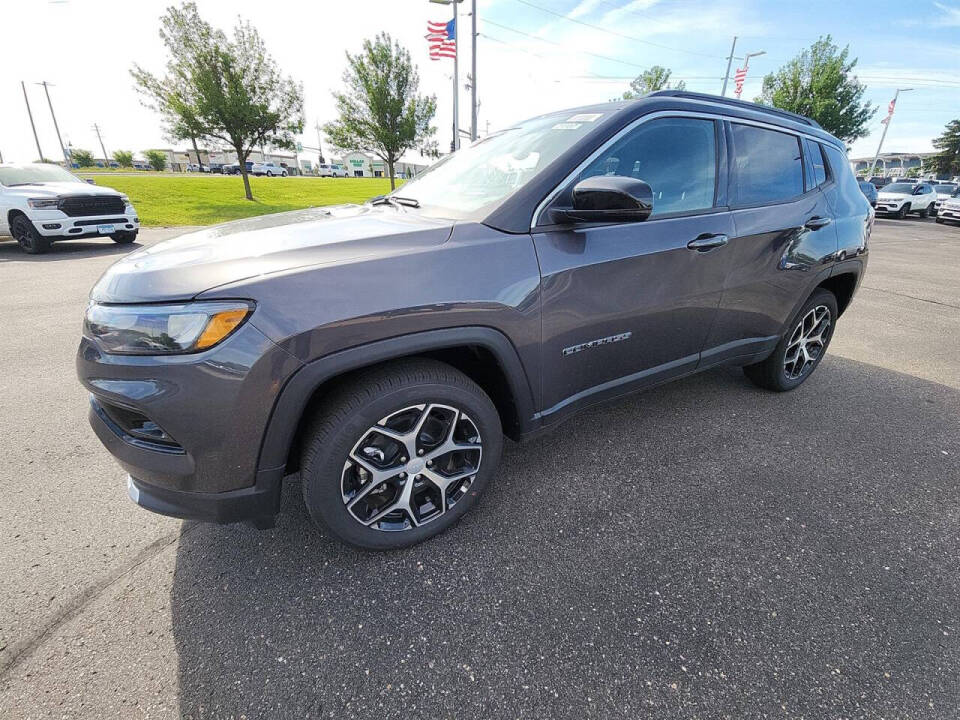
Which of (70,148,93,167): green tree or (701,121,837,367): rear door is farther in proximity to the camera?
(70,148,93,167): green tree

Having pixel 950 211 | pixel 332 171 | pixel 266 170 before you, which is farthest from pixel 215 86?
pixel 332 171

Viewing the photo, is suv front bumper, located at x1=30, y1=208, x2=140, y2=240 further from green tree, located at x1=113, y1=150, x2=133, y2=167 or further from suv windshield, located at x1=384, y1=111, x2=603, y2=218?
green tree, located at x1=113, y1=150, x2=133, y2=167

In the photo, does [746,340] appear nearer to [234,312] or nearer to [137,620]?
[234,312]

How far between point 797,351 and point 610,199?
7.97 ft

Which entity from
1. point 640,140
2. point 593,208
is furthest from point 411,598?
point 640,140

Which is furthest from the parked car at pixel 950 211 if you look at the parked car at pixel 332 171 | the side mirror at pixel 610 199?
the parked car at pixel 332 171

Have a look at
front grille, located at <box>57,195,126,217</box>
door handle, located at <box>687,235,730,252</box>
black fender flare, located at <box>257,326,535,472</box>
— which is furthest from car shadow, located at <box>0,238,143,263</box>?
door handle, located at <box>687,235,730,252</box>

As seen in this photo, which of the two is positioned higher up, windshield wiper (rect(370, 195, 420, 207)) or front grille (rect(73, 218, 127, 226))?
windshield wiper (rect(370, 195, 420, 207))

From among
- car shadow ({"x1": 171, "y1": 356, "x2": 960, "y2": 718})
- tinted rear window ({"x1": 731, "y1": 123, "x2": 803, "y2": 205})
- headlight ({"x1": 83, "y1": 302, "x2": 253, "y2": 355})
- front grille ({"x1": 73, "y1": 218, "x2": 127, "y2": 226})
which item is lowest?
car shadow ({"x1": 171, "y1": 356, "x2": 960, "y2": 718})

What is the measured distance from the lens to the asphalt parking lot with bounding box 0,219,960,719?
142 centimetres

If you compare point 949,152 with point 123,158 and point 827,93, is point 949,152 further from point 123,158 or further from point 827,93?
point 123,158

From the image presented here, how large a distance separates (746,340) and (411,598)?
2.41 meters

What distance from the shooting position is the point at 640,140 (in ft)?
7.13

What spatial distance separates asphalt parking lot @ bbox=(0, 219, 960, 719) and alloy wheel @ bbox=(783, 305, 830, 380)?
621 mm
